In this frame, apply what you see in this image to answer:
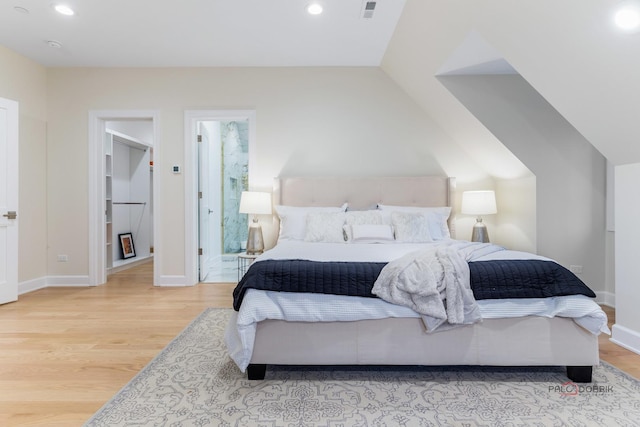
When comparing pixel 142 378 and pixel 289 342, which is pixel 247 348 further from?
pixel 142 378

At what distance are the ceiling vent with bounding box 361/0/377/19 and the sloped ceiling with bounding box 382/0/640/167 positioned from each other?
0.29 metres

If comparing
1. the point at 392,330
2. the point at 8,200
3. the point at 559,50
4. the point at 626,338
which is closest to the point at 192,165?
the point at 8,200

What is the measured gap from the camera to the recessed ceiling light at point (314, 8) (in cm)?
291

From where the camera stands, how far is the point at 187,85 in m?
4.19

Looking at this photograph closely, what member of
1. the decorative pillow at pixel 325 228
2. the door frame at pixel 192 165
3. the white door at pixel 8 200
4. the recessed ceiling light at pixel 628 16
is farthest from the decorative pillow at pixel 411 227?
the white door at pixel 8 200

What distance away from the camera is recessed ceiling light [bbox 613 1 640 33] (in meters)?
1.62

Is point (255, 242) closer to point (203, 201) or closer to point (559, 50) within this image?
point (203, 201)

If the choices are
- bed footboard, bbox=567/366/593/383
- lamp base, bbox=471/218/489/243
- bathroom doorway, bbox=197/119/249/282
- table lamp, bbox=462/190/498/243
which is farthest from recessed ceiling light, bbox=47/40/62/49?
bed footboard, bbox=567/366/593/383

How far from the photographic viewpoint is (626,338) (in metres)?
2.33

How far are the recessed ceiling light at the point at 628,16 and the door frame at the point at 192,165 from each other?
132 inches

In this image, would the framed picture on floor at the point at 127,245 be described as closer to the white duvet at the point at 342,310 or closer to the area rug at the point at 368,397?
the area rug at the point at 368,397

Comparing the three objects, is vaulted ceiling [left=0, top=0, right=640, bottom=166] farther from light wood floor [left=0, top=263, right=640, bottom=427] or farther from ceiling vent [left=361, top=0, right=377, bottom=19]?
light wood floor [left=0, top=263, right=640, bottom=427]

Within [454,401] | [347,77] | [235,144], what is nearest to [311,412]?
[454,401]

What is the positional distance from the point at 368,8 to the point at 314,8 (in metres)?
0.46
